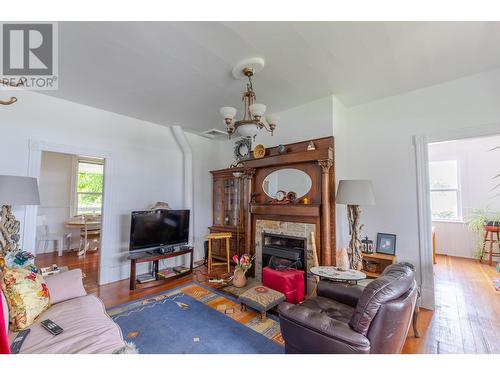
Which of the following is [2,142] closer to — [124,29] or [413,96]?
[124,29]

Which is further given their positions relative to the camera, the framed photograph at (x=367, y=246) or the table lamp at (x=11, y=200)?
the framed photograph at (x=367, y=246)

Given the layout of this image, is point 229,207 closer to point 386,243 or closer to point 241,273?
point 241,273

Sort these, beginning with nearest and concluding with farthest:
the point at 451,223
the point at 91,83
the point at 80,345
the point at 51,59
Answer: the point at 80,345 → the point at 51,59 → the point at 91,83 → the point at 451,223

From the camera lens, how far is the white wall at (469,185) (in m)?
4.83

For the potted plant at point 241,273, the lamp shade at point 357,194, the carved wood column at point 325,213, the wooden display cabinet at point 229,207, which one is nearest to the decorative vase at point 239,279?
the potted plant at point 241,273

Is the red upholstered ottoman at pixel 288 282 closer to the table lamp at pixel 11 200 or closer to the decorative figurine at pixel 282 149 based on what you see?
the decorative figurine at pixel 282 149

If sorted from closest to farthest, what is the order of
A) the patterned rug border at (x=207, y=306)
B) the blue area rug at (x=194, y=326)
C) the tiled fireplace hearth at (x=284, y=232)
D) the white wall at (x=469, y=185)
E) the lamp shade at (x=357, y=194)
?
the blue area rug at (x=194, y=326)
the patterned rug border at (x=207, y=306)
the lamp shade at (x=357, y=194)
the tiled fireplace hearth at (x=284, y=232)
the white wall at (x=469, y=185)

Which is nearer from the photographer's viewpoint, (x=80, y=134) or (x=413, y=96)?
(x=413, y=96)

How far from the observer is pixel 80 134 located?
3.59m

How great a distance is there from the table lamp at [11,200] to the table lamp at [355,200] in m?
3.60

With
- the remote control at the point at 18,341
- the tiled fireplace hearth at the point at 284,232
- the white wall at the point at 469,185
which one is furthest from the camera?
the white wall at the point at 469,185

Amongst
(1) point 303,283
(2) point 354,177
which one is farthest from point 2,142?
(2) point 354,177

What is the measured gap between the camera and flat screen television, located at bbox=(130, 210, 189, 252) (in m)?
3.75

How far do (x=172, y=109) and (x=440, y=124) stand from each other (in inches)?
152
